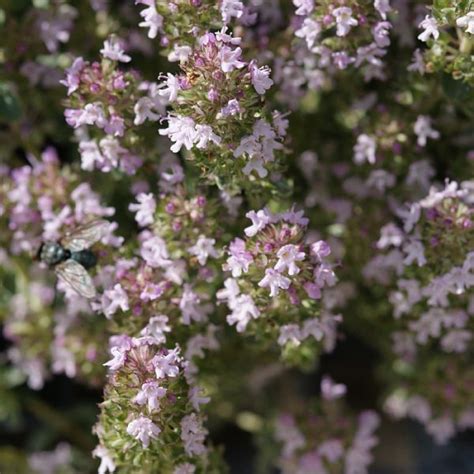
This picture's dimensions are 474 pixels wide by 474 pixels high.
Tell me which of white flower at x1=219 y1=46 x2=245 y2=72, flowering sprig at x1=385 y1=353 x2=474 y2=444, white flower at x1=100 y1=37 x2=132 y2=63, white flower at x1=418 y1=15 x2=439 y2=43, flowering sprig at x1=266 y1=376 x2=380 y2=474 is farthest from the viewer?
flowering sprig at x1=385 y1=353 x2=474 y2=444

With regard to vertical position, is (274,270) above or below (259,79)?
below

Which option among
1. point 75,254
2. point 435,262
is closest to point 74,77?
point 75,254

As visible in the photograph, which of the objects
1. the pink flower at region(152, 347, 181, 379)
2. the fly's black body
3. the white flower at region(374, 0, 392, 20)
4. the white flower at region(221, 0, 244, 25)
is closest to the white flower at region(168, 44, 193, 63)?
the white flower at region(221, 0, 244, 25)

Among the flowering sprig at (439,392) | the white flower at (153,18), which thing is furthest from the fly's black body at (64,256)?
the flowering sprig at (439,392)

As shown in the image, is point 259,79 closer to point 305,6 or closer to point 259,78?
point 259,78

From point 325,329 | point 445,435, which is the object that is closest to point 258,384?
point 445,435

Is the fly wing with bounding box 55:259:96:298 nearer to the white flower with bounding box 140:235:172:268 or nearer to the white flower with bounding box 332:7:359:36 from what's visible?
the white flower with bounding box 140:235:172:268
